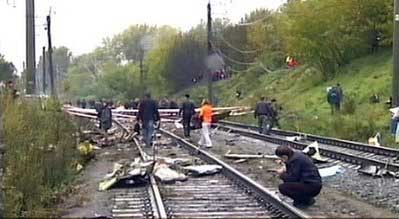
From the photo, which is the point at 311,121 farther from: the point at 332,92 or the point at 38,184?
the point at 38,184

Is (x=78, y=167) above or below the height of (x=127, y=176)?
below

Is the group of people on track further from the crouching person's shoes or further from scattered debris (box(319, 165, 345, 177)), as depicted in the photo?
scattered debris (box(319, 165, 345, 177))

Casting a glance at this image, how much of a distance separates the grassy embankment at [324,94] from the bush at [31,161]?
45.9 feet

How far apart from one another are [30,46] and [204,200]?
1496cm

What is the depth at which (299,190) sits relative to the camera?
15.1 meters

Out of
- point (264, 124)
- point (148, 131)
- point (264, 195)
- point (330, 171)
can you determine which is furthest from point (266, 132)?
point (264, 195)

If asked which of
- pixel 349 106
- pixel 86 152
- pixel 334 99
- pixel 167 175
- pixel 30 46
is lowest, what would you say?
pixel 167 175

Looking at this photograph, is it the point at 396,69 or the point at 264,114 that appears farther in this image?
the point at 264,114

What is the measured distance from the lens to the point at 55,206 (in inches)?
641

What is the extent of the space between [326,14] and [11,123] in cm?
5228

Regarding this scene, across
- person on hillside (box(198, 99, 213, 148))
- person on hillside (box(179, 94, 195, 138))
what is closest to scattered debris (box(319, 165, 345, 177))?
person on hillside (box(198, 99, 213, 148))

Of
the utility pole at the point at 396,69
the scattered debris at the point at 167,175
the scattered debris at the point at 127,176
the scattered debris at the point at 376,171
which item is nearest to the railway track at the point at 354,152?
the scattered debris at the point at 376,171

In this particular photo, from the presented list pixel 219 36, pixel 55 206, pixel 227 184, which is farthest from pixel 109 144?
pixel 219 36

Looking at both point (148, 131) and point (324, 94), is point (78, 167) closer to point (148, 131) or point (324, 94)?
point (148, 131)
